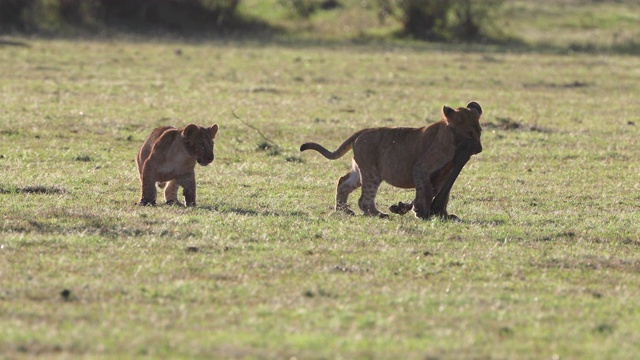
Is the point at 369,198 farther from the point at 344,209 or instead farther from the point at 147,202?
the point at 147,202

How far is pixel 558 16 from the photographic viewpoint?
4256cm

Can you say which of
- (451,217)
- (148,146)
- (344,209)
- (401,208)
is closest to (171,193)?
(148,146)

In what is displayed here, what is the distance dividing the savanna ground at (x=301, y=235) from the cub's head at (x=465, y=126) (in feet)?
2.44

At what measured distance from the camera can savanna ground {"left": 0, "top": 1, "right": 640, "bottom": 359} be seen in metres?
6.76

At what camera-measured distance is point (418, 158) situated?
36.8 feet

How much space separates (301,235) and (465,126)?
2.09 m

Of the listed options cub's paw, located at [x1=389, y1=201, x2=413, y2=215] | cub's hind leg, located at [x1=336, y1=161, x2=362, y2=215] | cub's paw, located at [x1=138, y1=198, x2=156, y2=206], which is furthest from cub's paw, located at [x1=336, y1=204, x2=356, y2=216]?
cub's paw, located at [x1=138, y1=198, x2=156, y2=206]

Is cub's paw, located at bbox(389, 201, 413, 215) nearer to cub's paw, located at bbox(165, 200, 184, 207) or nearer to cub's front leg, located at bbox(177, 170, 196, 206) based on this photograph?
cub's front leg, located at bbox(177, 170, 196, 206)

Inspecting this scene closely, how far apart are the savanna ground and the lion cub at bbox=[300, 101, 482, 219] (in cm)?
33

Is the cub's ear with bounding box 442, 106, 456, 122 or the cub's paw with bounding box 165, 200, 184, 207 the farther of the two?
the cub's paw with bounding box 165, 200, 184, 207

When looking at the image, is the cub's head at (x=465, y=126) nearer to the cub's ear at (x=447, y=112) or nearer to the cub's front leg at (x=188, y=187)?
the cub's ear at (x=447, y=112)

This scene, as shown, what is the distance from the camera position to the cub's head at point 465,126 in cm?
1098

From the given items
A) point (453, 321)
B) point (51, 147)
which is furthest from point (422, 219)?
point (51, 147)

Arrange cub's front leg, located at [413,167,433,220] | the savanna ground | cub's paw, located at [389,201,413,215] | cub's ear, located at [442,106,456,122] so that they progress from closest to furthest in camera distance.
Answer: the savanna ground < cub's ear, located at [442,106,456,122] < cub's front leg, located at [413,167,433,220] < cub's paw, located at [389,201,413,215]
